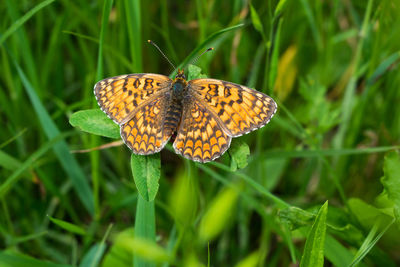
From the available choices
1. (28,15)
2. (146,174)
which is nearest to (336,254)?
(146,174)

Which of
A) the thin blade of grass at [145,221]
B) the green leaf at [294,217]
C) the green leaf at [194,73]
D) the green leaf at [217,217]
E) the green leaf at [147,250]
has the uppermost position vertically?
the green leaf at [147,250]

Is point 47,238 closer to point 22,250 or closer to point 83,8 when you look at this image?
point 22,250

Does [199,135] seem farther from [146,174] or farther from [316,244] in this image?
[316,244]

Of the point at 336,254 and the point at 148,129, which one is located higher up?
the point at 148,129

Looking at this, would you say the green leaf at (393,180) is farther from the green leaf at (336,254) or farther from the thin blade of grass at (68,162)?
the thin blade of grass at (68,162)

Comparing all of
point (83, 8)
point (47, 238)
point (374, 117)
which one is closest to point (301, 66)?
point (374, 117)

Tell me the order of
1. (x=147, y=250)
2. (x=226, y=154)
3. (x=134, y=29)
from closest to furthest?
(x=147, y=250) < (x=226, y=154) < (x=134, y=29)

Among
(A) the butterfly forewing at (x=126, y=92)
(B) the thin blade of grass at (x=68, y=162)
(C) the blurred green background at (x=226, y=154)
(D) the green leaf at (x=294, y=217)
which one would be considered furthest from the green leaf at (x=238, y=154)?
(B) the thin blade of grass at (x=68, y=162)

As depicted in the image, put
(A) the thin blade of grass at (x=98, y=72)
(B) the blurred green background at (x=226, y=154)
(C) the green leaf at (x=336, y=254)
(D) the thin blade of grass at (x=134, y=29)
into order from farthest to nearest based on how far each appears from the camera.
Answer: (D) the thin blade of grass at (x=134, y=29) < (B) the blurred green background at (x=226, y=154) < (A) the thin blade of grass at (x=98, y=72) < (C) the green leaf at (x=336, y=254)
